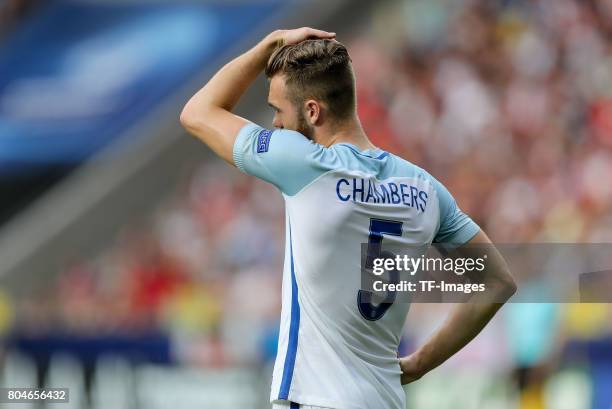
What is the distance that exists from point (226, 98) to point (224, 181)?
942 cm

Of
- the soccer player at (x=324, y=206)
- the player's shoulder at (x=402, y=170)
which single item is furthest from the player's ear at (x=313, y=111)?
the player's shoulder at (x=402, y=170)

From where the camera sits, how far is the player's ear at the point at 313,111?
3.46 metres

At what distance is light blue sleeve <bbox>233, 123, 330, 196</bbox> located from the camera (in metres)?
3.37

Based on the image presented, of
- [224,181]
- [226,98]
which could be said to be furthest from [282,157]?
[224,181]

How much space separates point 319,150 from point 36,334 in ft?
22.0

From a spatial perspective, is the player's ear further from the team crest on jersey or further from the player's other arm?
the player's other arm

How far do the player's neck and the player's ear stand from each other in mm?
48

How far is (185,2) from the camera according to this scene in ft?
53.8

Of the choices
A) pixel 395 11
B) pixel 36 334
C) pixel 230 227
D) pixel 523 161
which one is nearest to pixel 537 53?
pixel 523 161

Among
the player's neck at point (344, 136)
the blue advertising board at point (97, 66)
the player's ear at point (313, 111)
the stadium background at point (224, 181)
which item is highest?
the blue advertising board at point (97, 66)

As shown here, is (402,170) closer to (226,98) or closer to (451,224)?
(451,224)

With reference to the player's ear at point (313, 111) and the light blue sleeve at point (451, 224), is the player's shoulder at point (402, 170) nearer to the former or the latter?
the light blue sleeve at point (451, 224)

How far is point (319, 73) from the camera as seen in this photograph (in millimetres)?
3441

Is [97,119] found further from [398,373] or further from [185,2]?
[398,373]
